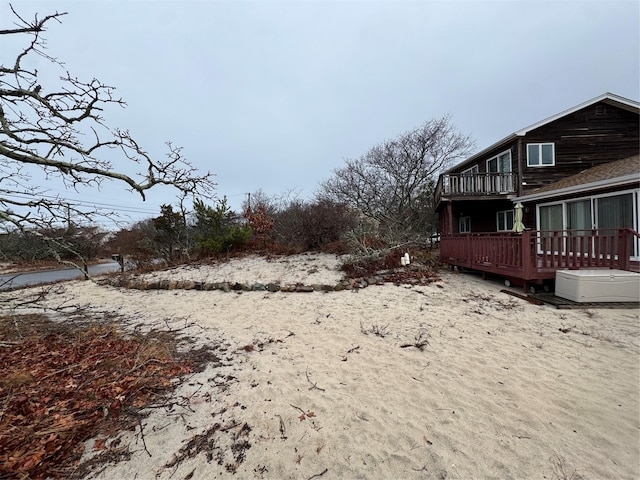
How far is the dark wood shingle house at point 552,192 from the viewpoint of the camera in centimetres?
637

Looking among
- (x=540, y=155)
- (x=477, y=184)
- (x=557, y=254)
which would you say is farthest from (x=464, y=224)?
(x=557, y=254)

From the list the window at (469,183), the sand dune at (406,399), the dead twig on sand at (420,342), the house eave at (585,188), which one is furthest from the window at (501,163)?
the dead twig on sand at (420,342)

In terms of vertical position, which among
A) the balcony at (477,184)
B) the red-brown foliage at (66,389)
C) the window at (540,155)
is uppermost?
the window at (540,155)

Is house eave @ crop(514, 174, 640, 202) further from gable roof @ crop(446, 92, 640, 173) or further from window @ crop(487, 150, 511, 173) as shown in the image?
gable roof @ crop(446, 92, 640, 173)

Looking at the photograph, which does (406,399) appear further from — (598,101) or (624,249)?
(598,101)

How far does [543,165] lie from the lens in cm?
1130

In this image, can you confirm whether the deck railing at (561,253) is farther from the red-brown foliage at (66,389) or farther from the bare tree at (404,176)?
the bare tree at (404,176)

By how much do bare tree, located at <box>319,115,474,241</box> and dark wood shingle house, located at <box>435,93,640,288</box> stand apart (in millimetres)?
4476

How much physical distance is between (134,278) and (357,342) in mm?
9127

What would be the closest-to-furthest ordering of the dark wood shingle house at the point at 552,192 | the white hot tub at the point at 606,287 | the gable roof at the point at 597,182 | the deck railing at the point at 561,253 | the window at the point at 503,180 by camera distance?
the white hot tub at the point at 606,287, the deck railing at the point at 561,253, the dark wood shingle house at the point at 552,192, the gable roof at the point at 597,182, the window at the point at 503,180

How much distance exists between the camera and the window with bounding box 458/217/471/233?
1494 centimetres

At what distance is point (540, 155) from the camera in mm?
11320

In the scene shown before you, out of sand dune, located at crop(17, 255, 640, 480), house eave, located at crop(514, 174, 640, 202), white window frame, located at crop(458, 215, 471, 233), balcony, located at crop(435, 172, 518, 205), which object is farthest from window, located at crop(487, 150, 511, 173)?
sand dune, located at crop(17, 255, 640, 480)

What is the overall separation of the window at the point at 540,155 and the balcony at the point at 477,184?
88cm
